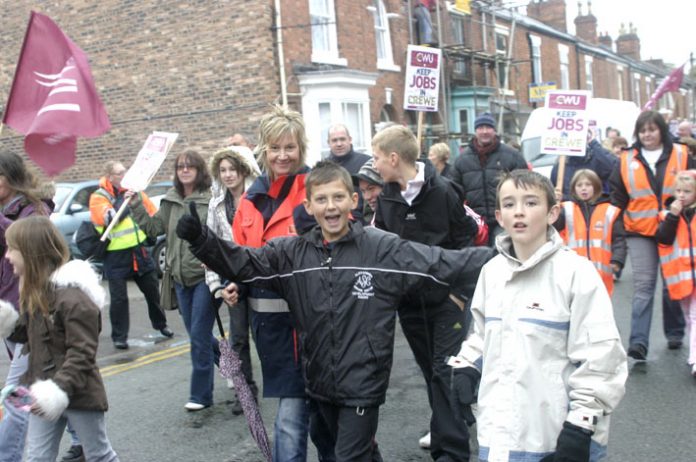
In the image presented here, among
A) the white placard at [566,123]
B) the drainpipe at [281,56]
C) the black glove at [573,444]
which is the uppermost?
the drainpipe at [281,56]

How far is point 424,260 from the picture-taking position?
3.62m

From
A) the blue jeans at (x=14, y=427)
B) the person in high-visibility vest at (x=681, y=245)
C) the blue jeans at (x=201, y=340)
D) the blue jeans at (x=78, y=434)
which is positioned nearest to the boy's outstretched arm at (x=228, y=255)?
the blue jeans at (x=78, y=434)

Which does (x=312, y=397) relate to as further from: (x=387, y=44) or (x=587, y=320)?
(x=387, y=44)

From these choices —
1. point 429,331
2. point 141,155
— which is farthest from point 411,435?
point 141,155

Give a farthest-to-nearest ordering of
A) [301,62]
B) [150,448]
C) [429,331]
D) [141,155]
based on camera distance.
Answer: [301,62]
[141,155]
[150,448]
[429,331]

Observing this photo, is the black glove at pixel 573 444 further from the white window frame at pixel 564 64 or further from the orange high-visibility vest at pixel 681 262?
the white window frame at pixel 564 64

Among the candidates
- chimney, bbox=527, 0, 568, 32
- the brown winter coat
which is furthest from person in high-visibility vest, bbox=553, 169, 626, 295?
chimney, bbox=527, 0, 568, 32

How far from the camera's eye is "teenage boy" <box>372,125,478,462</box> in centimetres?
445

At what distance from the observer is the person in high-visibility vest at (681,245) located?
20.3ft

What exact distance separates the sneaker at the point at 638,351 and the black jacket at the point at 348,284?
344 centimetres

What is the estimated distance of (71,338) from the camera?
3.68 m

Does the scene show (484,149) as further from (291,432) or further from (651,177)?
(291,432)

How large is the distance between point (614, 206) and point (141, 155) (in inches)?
175

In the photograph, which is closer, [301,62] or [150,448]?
[150,448]
